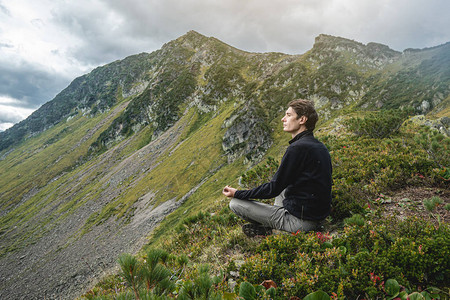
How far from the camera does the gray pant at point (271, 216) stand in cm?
485

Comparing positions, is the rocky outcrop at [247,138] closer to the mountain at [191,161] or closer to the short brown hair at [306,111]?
the mountain at [191,161]

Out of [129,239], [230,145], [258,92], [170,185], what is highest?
[258,92]

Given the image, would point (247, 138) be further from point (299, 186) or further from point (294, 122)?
point (299, 186)

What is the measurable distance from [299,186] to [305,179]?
248 millimetres

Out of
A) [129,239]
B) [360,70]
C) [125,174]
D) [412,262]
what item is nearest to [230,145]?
[129,239]

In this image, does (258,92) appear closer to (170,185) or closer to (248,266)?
(170,185)

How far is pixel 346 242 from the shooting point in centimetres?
372

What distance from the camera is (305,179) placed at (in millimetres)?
4625

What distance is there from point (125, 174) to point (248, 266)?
407 ft

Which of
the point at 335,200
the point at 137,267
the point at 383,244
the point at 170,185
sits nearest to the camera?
the point at 137,267

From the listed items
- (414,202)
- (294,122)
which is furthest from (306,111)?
(414,202)

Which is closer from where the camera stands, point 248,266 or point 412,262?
point 412,262

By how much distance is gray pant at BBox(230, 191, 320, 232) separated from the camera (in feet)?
15.9

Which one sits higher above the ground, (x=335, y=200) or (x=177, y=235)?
(x=335, y=200)
